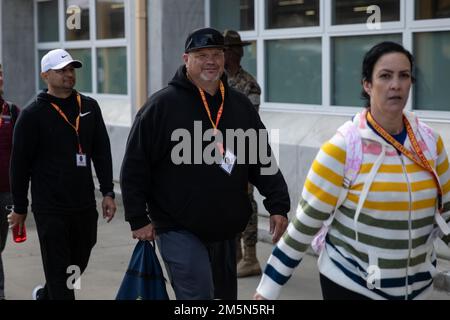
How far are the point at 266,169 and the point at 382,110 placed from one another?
5.75ft

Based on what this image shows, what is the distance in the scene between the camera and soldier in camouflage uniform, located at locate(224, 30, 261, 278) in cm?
737

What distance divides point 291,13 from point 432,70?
2293mm

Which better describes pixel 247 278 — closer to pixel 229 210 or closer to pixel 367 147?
pixel 229 210

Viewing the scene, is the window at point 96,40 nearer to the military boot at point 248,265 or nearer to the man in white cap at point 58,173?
the military boot at point 248,265

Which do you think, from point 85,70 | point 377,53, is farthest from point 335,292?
point 85,70

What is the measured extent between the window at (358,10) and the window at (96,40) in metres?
3.99

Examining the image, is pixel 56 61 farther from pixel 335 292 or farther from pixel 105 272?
pixel 335 292

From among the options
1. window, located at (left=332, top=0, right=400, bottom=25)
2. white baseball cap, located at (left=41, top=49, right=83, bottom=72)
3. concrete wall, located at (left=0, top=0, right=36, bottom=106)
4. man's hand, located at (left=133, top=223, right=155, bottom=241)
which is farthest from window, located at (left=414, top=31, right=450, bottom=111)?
concrete wall, located at (left=0, top=0, right=36, bottom=106)

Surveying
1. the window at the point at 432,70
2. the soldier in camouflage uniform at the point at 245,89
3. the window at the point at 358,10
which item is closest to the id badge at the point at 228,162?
the soldier in camouflage uniform at the point at 245,89

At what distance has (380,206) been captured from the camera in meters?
3.43

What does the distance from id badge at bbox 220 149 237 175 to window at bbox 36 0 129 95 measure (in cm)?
801
